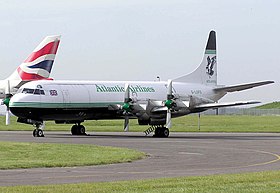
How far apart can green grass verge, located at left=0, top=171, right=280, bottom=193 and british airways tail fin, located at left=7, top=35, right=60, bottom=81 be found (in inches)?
1723

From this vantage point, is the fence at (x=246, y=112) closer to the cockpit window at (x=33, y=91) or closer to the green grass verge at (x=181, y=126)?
the green grass verge at (x=181, y=126)

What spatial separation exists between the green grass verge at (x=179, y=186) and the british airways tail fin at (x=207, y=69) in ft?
123

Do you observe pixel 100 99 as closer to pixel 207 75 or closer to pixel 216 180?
pixel 207 75

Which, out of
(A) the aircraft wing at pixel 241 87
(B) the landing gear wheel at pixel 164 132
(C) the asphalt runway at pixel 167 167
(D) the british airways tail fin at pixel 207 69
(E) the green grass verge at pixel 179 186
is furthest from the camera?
(D) the british airways tail fin at pixel 207 69

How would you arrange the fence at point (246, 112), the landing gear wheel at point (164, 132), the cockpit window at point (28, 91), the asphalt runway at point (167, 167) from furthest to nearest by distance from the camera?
the fence at point (246, 112)
the landing gear wheel at point (164, 132)
the cockpit window at point (28, 91)
the asphalt runway at point (167, 167)

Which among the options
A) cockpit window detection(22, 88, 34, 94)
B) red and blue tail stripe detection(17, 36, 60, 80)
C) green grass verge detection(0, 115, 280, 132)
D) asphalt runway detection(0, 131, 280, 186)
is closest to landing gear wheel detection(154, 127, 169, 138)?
cockpit window detection(22, 88, 34, 94)

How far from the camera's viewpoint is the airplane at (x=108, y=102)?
153 feet

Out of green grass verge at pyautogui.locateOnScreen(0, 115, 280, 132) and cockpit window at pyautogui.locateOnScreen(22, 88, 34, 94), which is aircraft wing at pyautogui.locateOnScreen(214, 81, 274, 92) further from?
cockpit window at pyautogui.locateOnScreen(22, 88, 34, 94)

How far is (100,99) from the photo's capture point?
1950 inches

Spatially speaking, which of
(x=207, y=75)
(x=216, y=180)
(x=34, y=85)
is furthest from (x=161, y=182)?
(x=207, y=75)

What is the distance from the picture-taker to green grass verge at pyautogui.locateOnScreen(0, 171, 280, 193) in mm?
16672

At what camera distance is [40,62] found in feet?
204

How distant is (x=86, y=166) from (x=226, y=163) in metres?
5.24

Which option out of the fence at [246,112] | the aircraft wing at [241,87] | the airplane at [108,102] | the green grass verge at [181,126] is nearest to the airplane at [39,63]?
the green grass verge at [181,126]
